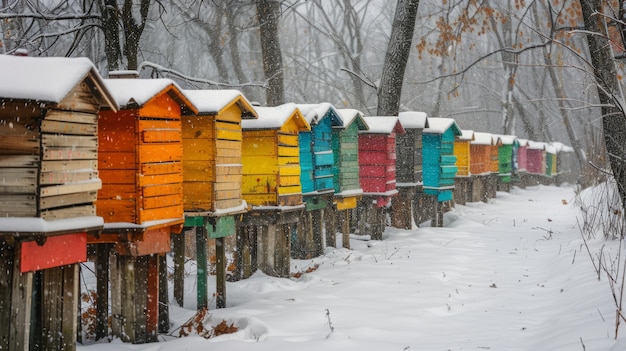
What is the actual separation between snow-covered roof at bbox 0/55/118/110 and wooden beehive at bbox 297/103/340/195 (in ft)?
18.4

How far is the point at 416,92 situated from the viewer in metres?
42.9

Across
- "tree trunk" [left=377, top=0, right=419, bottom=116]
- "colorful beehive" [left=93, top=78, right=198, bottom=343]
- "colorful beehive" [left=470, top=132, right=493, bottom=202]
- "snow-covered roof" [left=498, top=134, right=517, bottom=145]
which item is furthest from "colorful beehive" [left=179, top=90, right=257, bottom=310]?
"snow-covered roof" [left=498, top=134, right=517, bottom=145]

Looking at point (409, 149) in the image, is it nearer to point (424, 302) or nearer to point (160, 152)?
point (424, 302)

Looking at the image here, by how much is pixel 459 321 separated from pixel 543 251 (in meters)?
6.12

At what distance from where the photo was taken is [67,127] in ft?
18.2

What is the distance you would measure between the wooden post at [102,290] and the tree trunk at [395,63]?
9795 millimetres

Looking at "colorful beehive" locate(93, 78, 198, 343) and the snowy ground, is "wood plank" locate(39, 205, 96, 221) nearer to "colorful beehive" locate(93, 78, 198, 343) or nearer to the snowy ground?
"colorful beehive" locate(93, 78, 198, 343)

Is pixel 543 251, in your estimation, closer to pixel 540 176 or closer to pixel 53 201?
pixel 53 201

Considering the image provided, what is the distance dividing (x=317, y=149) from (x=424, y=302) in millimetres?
3857

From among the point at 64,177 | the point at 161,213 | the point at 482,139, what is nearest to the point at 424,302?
the point at 161,213

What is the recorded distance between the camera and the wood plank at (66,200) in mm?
5236

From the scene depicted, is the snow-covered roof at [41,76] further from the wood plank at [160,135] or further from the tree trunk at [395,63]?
the tree trunk at [395,63]

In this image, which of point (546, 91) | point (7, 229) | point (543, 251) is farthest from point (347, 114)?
point (546, 91)

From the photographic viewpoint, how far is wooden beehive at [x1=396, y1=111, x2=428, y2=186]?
15.3m
